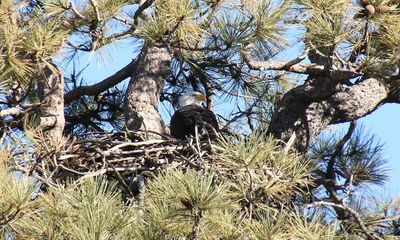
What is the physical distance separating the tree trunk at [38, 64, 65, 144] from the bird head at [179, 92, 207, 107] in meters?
0.79

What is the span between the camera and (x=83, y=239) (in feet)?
9.89

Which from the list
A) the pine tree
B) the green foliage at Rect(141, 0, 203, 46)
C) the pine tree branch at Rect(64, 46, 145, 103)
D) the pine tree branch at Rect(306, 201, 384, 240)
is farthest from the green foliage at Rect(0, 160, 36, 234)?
the pine tree branch at Rect(64, 46, 145, 103)

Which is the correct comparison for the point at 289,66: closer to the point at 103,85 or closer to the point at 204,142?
the point at 204,142

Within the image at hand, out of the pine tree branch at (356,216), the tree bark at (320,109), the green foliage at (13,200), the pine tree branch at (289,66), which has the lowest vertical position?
the pine tree branch at (356,216)

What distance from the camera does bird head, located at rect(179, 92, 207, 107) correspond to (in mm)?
5152

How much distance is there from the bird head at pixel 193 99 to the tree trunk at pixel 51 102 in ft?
2.60

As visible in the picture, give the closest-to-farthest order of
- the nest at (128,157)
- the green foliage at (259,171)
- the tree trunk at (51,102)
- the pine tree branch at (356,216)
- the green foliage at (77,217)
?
1. the green foliage at (77,217)
2. the green foliage at (259,171)
3. the pine tree branch at (356,216)
4. the nest at (128,157)
5. the tree trunk at (51,102)

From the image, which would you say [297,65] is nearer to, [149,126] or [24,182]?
[149,126]

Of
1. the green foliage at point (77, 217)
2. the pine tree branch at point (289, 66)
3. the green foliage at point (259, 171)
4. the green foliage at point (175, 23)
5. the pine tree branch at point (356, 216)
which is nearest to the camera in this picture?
the green foliage at point (77, 217)

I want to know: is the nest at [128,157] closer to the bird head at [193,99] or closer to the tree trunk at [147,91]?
the tree trunk at [147,91]

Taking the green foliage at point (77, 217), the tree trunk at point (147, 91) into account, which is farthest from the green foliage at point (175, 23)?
the green foliage at point (77, 217)

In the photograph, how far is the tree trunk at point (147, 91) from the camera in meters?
4.80

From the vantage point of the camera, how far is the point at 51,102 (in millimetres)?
4508

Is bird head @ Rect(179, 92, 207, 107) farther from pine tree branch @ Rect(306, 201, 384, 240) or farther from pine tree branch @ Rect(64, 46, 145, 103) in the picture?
pine tree branch @ Rect(306, 201, 384, 240)
